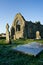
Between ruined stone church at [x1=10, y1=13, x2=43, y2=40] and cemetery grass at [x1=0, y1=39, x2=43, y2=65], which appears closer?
cemetery grass at [x1=0, y1=39, x2=43, y2=65]

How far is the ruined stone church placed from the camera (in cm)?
3915

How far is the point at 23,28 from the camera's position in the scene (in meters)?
39.4

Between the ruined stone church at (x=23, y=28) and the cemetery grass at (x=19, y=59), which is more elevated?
the ruined stone church at (x=23, y=28)

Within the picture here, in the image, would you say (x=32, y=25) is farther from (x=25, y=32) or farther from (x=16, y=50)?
(x=16, y=50)

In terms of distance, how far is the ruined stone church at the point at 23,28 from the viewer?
39.2 metres

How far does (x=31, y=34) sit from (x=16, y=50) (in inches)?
1196

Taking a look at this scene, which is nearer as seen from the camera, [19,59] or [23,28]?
[19,59]

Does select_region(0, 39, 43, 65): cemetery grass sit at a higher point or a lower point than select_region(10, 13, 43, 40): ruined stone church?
lower

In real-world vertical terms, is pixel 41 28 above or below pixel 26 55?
above

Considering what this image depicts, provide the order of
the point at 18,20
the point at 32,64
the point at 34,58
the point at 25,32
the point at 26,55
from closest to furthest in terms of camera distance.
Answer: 1. the point at 32,64
2. the point at 34,58
3. the point at 26,55
4. the point at 25,32
5. the point at 18,20

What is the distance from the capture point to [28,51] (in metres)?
9.32

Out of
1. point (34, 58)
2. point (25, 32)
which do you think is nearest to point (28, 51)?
point (34, 58)

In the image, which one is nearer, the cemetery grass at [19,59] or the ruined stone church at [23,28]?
the cemetery grass at [19,59]

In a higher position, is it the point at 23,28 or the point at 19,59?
the point at 23,28
